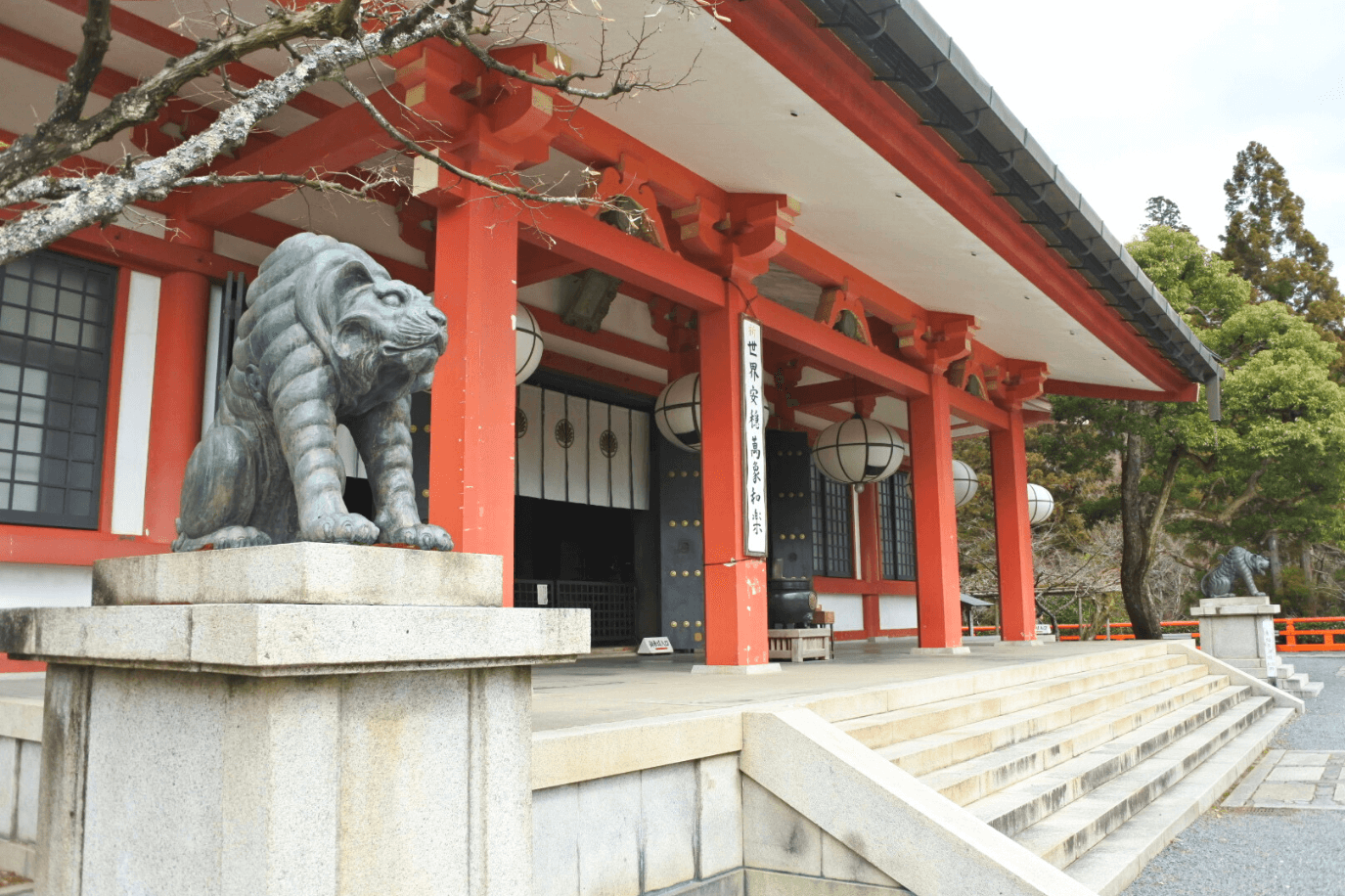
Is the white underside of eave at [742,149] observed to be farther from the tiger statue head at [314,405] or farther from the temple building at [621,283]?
the tiger statue head at [314,405]

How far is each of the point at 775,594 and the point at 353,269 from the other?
7390 millimetres

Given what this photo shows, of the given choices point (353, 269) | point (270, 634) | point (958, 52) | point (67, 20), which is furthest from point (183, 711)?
point (958, 52)

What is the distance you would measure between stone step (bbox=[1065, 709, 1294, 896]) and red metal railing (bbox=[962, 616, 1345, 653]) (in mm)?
15864

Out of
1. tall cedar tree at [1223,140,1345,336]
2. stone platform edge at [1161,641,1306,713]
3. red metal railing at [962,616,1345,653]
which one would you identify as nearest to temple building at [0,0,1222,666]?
stone platform edge at [1161,641,1306,713]

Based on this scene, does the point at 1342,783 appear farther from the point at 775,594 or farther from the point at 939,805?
the point at 939,805

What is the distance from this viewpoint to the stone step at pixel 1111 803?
4.56m

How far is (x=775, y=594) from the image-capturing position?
9641 millimetres

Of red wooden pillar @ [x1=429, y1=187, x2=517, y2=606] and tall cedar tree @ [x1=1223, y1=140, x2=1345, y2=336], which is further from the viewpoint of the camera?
tall cedar tree @ [x1=1223, y1=140, x2=1345, y2=336]

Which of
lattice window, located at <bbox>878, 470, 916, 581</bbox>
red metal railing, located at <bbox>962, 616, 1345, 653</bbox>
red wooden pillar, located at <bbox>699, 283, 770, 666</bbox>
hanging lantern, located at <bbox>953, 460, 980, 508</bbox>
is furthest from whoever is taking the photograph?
Result: red metal railing, located at <bbox>962, 616, 1345, 653</bbox>

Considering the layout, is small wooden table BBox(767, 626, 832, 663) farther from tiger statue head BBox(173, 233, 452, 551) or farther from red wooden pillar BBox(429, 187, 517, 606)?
tiger statue head BBox(173, 233, 452, 551)

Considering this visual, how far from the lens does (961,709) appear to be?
5.61 metres

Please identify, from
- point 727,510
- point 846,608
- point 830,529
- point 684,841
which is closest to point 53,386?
point 727,510

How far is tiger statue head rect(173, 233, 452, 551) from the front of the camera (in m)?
2.71

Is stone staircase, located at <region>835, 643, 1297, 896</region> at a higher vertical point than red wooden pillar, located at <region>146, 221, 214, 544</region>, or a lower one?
lower
